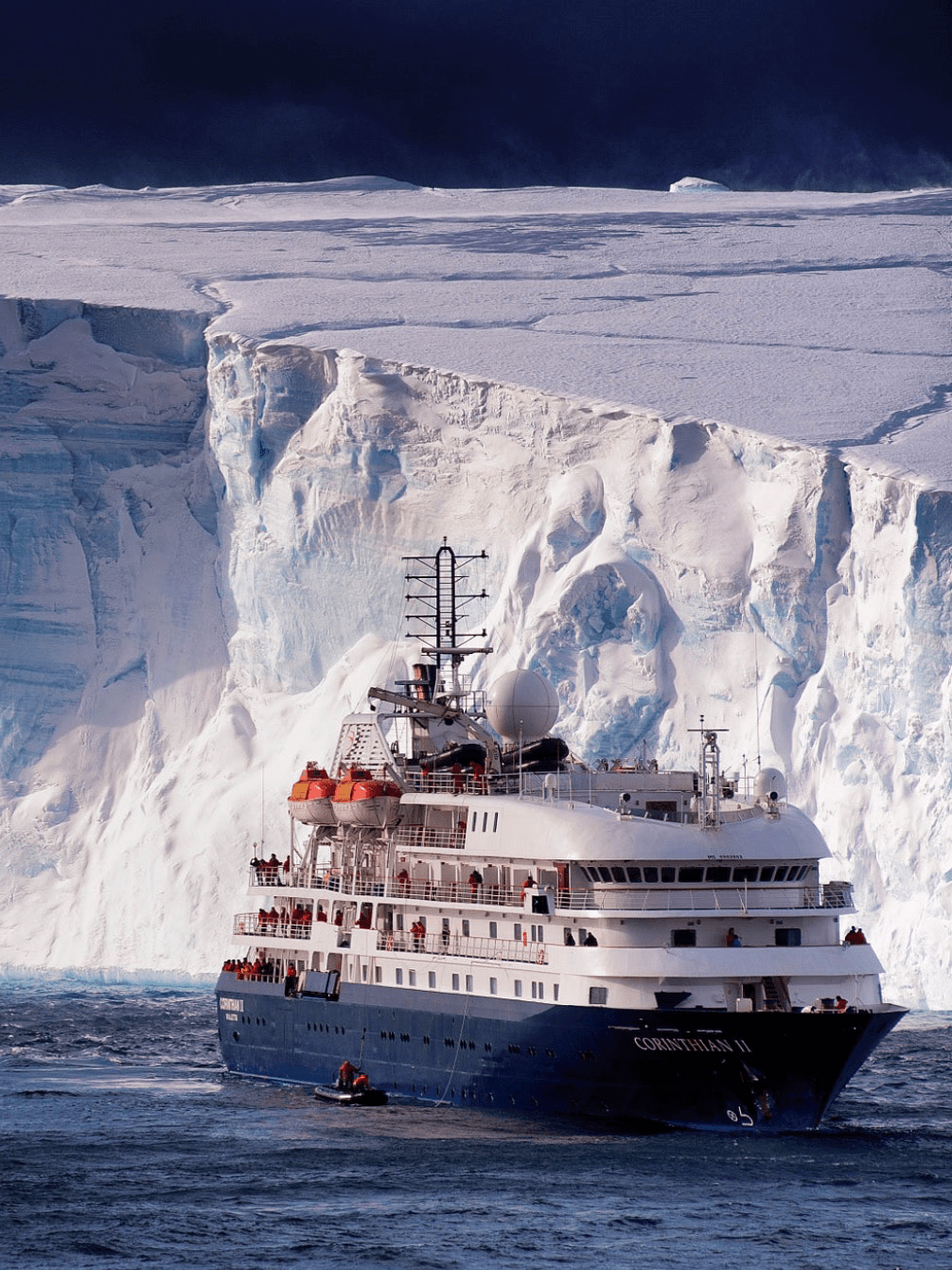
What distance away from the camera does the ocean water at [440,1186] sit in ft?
68.8

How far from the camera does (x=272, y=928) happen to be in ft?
114

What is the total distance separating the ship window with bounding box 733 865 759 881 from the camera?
27.8m

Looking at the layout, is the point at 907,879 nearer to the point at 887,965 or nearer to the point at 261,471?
→ the point at 887,965

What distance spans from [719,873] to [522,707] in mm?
5349

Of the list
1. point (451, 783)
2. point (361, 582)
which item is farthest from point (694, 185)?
point (451, 783)

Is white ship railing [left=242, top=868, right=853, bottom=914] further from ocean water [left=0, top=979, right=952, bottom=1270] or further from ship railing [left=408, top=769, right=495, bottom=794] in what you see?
ocean water [left=0, top=979, right=952, bottom=1270]

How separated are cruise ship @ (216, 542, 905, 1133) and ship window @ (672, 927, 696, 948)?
0.03m

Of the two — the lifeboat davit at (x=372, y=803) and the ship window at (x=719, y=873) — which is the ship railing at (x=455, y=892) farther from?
the ship window at (x=719, y=873)

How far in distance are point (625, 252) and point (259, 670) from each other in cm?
1650

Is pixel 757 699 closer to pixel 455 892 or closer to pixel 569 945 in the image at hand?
pixel 455 892

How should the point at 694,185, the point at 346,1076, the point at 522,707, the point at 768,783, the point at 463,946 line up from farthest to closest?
the point at 694,185 < the point at 522,707 < the point at 346,1076 < the point at 463,946 < the point at 768,783

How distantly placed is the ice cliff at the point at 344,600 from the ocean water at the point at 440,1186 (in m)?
10.0

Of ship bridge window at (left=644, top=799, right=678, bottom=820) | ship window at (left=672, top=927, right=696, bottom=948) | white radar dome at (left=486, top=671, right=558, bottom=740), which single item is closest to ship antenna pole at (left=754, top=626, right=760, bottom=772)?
white radar dome at (left=486, top=671, right=558, bottom=740)

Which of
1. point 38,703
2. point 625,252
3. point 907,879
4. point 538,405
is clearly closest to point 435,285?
point 625,252
